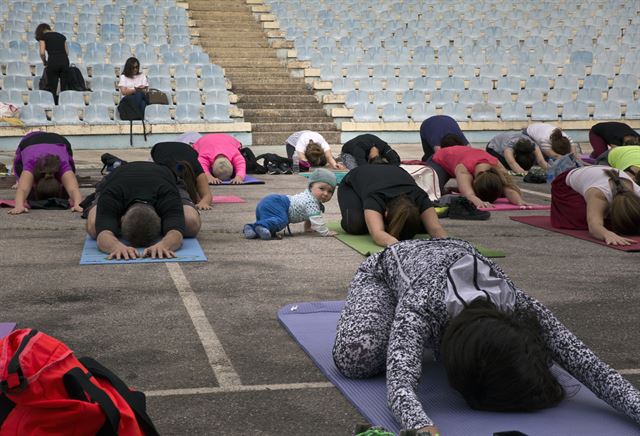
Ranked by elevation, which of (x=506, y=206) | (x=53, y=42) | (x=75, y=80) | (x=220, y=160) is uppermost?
(x=53, y=42)

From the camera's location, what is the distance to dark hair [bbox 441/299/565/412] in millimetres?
2820

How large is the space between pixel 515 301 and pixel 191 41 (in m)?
15.6

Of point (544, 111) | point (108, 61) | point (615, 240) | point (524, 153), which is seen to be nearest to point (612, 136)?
point (524, 153)

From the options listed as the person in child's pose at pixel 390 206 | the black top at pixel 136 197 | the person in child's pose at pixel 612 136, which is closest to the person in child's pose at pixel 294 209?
the person in child's pose at pixel 390 206

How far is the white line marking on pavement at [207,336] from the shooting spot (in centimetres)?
367

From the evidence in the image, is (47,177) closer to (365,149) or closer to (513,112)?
(365,149)

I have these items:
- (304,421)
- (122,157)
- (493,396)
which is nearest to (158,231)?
(304,421)

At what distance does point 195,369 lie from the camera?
12.3ft

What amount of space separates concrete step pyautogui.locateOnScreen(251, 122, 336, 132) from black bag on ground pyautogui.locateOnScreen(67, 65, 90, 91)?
287cm

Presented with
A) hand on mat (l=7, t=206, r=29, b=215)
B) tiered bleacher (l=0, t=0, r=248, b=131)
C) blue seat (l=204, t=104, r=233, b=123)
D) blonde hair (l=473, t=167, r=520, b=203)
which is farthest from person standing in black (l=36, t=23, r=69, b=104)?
blonde hair (l=473, t=167, r=520, b=203)

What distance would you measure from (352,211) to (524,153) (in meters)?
5.21

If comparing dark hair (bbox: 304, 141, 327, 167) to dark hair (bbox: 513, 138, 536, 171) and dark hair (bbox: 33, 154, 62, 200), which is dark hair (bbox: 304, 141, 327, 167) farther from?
dark hair (bbox: 33, 154, 62, 200)

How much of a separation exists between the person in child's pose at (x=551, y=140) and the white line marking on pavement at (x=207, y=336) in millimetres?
7048

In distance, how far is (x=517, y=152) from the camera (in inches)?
456
